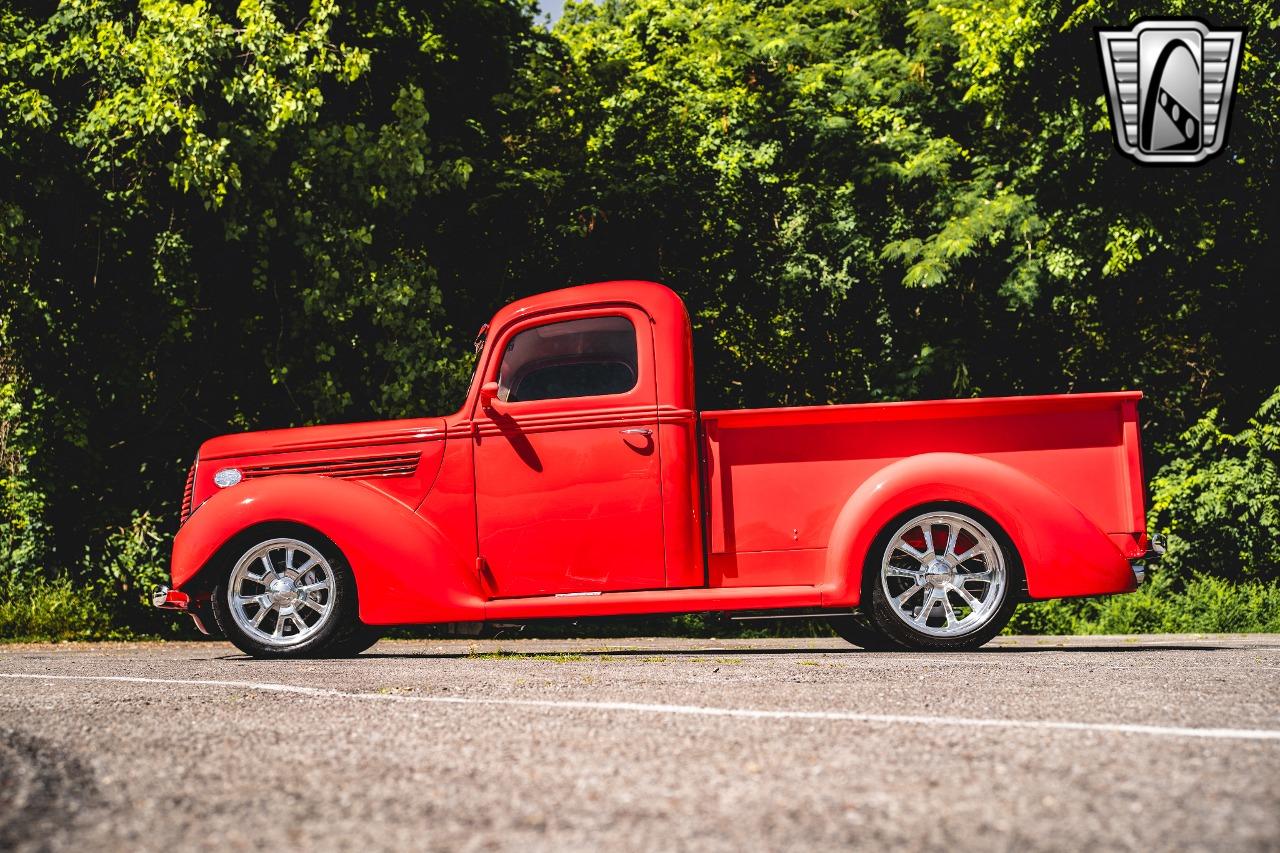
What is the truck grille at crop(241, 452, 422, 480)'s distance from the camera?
8.22 m

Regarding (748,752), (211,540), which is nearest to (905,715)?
(748,752)

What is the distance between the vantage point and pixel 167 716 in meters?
5.12

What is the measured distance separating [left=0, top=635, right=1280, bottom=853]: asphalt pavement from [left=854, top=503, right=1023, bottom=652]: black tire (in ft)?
3.31

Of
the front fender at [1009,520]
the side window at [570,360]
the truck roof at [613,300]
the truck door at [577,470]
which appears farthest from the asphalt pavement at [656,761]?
the truck roof at [613,300]

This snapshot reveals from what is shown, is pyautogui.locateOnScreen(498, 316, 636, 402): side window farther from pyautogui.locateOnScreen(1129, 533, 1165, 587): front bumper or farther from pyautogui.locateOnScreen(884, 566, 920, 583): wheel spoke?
pyautogui.locateOnScreen(1129, 533, 1165, 587): front bumper

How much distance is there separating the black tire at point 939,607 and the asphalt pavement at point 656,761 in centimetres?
101

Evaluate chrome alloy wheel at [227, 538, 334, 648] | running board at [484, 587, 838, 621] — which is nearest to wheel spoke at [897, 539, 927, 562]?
running board at [484, 587, 838, 621]

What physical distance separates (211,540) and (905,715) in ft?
15.9

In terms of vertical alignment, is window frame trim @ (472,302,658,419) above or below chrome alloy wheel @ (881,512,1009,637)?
above

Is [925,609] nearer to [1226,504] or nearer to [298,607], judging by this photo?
[298,607]

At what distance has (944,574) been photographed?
306 inches

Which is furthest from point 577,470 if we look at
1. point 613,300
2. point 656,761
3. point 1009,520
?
point 656,761
